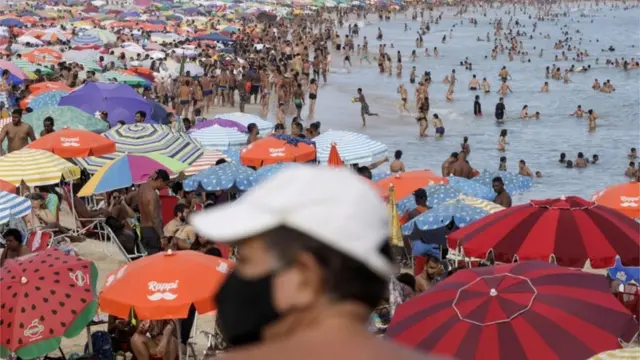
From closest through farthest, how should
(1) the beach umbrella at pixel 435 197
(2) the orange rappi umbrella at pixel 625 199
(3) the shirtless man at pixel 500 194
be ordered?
(2) the orange rappi umbrella at pixel 625 199
(1) the beach umbrella at pixel 435 197
(3) the shirtless man at pixel 500 194

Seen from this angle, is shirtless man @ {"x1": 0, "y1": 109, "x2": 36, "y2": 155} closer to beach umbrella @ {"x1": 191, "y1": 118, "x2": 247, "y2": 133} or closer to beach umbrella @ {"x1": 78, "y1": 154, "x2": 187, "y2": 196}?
beach umbrella @ {"x1": 78, "y1": 154, "x2": 187, "y2": 196}

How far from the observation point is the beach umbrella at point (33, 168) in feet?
30.1

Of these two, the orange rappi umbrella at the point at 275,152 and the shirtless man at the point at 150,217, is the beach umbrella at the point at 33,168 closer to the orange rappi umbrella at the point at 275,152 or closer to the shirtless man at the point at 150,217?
the shirtless man at the point at 150,217

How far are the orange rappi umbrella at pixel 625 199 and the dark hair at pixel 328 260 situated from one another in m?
8.87

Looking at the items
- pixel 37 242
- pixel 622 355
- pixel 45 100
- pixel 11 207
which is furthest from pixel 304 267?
pixel 45 100

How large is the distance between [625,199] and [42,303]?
6390 millimetres

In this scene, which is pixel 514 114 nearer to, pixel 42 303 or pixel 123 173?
pixel 123 173

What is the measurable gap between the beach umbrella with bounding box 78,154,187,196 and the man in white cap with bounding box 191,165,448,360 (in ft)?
29.3

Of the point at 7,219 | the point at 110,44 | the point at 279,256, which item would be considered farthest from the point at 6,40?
the point at 279,256

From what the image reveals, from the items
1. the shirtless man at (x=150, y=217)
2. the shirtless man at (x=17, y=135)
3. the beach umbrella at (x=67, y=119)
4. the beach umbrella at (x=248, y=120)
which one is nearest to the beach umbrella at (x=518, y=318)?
the shirtless man at (x=150, y=217)

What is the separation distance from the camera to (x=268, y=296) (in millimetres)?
990

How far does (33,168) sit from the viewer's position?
9.32 meters

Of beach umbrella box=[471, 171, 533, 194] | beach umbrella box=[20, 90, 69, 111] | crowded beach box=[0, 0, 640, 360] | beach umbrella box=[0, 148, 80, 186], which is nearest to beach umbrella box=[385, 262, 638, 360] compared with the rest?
crowded beach box=[0, 0, 640, 360]

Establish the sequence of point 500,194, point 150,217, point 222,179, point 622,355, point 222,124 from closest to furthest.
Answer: point 622,355
point 150,217
point 222,179
point 500,194
point 222,124
